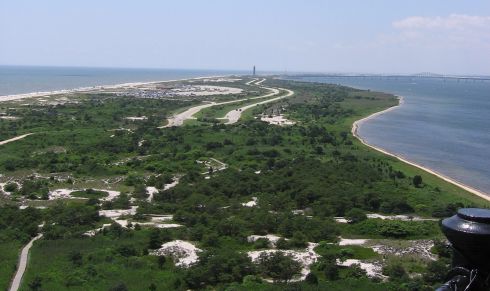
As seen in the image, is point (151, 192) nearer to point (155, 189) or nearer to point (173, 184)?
point (155, 189)

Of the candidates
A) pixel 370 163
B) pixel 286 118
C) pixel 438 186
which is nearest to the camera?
pixel 438 186

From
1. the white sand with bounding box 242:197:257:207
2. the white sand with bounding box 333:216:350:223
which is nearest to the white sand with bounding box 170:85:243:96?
the white sand with bounding box 242:197:257:207

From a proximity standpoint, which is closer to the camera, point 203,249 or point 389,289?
point 389,289

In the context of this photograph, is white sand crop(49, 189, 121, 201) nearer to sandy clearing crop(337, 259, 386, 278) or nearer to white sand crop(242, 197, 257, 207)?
white sand crop(242, 197, 257, 207)

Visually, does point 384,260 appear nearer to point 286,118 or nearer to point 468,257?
point 468,257

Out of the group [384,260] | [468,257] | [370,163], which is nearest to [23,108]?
[370,163]

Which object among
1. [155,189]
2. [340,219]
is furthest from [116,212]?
[340,219]

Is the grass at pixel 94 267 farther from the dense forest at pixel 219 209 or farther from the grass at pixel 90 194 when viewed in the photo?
the grass at pixel 90 194
